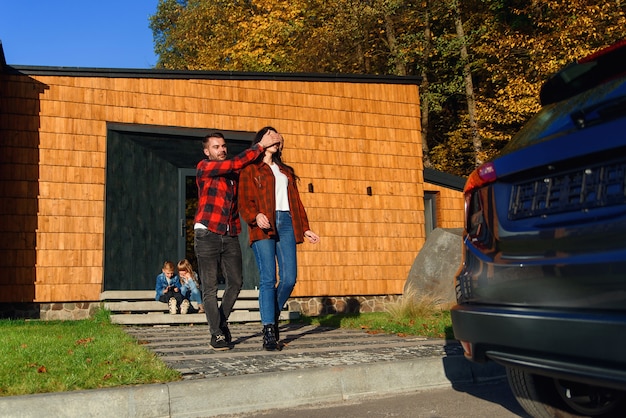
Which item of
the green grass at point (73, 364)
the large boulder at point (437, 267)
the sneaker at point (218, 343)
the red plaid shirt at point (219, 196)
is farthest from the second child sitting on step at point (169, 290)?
the red plaid shirt at point (219, 196)

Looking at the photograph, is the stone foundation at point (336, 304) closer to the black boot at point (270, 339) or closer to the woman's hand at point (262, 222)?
the black boot at point (270, 339)

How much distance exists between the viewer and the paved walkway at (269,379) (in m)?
3.98

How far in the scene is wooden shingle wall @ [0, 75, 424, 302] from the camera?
11594 millimetres

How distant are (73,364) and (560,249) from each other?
12.4ft

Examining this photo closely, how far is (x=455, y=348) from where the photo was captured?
239 inches

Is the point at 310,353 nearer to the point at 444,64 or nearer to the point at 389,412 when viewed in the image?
the point at 389,412

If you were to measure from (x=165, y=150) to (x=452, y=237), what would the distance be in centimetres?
579

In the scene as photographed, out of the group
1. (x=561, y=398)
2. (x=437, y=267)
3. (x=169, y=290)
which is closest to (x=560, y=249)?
(x=561, y=398)

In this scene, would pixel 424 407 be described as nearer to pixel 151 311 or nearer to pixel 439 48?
pixel 151 311

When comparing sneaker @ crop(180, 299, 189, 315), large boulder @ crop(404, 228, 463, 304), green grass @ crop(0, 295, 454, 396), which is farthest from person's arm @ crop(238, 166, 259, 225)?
large boulder @ crop(404, 228, 463, 304)

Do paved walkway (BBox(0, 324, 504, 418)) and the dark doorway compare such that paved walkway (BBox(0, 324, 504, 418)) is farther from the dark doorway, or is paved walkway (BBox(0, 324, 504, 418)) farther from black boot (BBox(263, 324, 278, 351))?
the dark doorway

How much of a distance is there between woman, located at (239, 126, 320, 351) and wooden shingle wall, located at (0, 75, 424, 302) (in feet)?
21.6

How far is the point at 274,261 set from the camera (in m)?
6.07

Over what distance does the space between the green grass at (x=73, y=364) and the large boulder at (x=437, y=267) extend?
6116 mm
